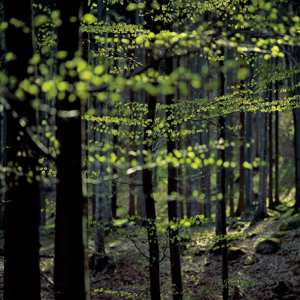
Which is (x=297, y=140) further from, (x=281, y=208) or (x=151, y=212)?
(x=151, y=212)

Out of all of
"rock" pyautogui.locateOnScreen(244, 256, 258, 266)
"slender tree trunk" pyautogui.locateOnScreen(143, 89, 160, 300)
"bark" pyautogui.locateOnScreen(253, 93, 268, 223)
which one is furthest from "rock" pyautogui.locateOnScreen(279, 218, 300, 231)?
"slender tree trunk" pyautogui.locateOnScreen(143, 89, 160, 300)

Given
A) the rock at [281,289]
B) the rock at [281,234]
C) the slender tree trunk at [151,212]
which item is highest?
the slender tree trunk at [151,212]

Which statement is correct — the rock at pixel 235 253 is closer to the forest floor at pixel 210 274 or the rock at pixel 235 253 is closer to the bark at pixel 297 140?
the forest floor at pixel 210 274

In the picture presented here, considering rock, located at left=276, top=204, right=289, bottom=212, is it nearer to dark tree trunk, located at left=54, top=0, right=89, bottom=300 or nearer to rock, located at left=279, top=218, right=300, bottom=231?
rock, located at left=279, top=218, right=300, bottom=231

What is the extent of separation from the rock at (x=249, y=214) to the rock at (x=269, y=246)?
15.1 feet

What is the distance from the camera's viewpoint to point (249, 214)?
51.7 feet

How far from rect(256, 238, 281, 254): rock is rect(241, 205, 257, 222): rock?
15.1 feet

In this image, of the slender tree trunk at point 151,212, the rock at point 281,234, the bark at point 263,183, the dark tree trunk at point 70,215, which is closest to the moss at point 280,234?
the rock at point 281,234

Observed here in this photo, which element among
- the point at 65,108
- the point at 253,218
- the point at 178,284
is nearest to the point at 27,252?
the point at 65,108

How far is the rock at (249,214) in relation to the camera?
50.5 feet

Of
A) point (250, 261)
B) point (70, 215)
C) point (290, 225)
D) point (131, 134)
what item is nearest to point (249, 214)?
point (290, 225)

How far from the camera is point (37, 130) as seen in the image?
11.6 ft

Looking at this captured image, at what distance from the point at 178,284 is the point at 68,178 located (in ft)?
16.1

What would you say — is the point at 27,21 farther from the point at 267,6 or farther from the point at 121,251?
the point at 121,251
